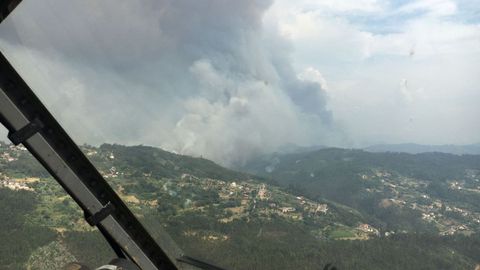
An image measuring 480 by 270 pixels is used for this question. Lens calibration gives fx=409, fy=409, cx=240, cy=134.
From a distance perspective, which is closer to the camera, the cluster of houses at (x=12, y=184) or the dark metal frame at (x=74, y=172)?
the dark metal frame at (x=74, y=172)

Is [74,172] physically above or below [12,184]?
above

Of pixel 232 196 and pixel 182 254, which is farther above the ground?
pixel 182 254

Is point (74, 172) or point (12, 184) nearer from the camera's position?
point (74, 172)

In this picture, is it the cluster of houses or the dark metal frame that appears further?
the cluster of houses

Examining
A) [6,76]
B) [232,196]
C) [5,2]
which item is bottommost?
[232,196]

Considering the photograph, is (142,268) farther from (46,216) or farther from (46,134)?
(46,216)

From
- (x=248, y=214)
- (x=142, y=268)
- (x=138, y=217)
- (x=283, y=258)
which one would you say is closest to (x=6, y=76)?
(x=138, y=217)

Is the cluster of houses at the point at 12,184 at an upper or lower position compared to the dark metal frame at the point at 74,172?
lower

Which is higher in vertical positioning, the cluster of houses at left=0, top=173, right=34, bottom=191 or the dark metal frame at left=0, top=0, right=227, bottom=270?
the dark metal frame at left=0, top=0, right=227, bottom=270
